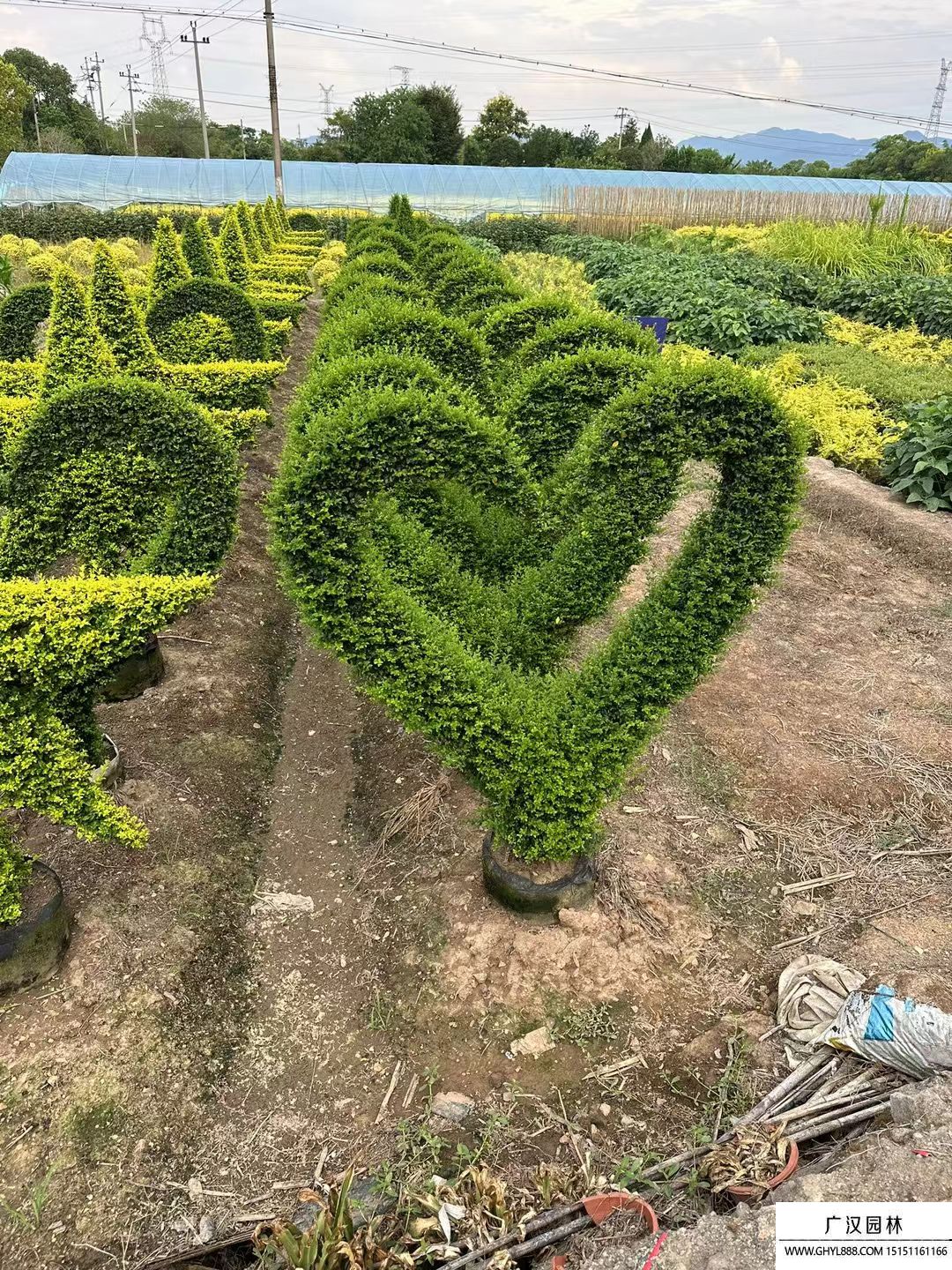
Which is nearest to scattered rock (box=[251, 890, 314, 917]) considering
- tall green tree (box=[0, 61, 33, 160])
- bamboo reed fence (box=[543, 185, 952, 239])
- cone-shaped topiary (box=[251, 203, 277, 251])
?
cone-shaped topiary (box=[251, 203, 277, 251])

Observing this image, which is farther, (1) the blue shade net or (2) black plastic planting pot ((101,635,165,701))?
(1) the blue shade net

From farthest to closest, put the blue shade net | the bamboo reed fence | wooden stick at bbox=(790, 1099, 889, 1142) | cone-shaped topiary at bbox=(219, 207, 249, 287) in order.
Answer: the blue shade net
the bamboo reed fence
cone-shaped topiary at bbox=(219, 207, 249, 287)
wooden stick at bbox=(790, 1099, 889, 1142)

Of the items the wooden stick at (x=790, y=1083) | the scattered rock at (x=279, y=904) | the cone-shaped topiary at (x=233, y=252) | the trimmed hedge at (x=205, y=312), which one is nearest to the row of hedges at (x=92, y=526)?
the scattered rock at (x=279, y=904)

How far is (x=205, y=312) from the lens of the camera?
31.4 ft

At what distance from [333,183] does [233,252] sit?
2277 centimetres

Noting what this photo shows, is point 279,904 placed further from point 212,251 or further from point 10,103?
point 10,103

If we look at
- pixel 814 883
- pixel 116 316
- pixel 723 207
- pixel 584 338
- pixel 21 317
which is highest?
pixel 723 207

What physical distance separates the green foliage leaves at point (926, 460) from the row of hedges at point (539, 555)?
5.53 metres

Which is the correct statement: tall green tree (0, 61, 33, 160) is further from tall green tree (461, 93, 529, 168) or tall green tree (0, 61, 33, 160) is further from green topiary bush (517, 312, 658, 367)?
green topiary bush (517, 312, 658, 367)

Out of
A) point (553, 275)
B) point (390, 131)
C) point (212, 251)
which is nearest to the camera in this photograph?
point (212, 251)

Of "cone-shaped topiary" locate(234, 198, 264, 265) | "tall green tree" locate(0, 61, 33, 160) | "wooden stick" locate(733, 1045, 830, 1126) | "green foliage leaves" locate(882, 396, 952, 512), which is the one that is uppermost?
"tall green tree" locate(0, 61, 33, 160)

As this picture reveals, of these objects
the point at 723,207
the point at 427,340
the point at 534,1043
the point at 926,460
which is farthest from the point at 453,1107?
the point at 723,207

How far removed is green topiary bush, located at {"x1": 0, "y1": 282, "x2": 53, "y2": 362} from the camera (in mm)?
8586

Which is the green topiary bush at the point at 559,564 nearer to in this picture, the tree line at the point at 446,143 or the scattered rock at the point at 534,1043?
the scattered rock at the point at 534,1043
